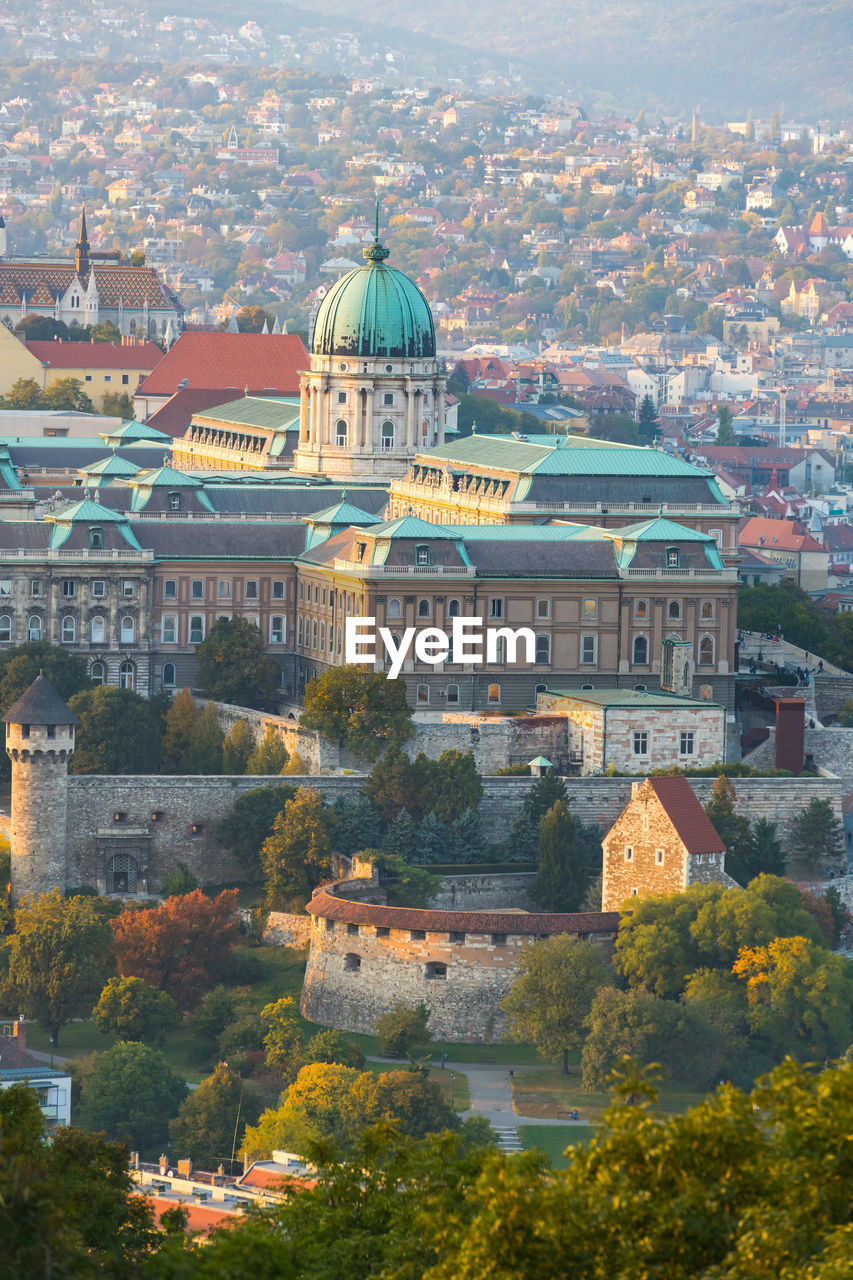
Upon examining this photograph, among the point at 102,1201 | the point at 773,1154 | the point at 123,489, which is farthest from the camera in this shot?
the point at 123,489

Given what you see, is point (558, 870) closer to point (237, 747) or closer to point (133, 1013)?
point (237, 747)

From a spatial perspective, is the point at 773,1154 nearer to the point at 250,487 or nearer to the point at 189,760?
the point at 189,760

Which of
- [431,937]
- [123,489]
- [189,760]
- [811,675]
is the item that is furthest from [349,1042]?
[123,489]

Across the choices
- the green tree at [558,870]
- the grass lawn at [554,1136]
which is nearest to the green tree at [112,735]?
the green tree at [558,870]

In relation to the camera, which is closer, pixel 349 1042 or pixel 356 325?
pixel 349 1042

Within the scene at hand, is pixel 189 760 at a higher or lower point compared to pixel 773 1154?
lower

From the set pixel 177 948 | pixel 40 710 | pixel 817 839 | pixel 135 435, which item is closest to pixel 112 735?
pixel 40 710

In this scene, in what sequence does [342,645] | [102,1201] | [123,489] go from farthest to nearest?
[123,489]
[342,645]
[102,1201]

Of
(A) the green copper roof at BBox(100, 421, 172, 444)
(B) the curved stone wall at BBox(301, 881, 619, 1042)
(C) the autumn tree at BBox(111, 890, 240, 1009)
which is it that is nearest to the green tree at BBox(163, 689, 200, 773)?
(C) the autumn tree at BBox(111, 890, 240, 1009)
